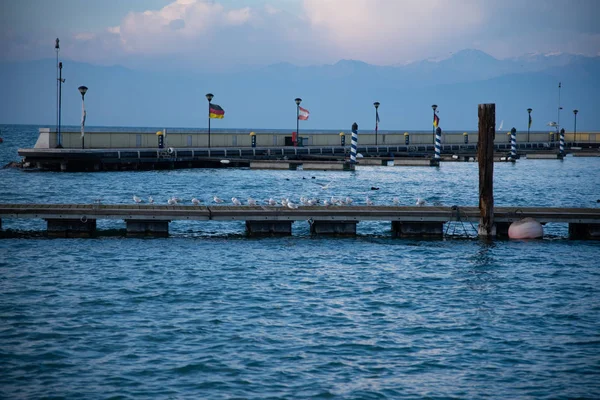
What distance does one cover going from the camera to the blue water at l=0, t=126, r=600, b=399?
46.8 ft

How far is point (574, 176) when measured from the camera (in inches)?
2751

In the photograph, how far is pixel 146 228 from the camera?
28.2 meters

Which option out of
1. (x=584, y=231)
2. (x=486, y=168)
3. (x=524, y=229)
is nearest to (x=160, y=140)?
(x=486, y=168)

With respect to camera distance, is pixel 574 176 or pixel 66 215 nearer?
pixel 66 215

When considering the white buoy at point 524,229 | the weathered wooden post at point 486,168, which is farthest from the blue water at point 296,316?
the weathered wooden post at point 486,168

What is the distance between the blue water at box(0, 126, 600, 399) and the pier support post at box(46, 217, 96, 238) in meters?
0.45

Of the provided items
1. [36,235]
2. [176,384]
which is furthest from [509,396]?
[36,235]

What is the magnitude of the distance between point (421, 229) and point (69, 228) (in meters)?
12.7

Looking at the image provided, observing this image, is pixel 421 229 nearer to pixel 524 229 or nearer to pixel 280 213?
pixel 524 229

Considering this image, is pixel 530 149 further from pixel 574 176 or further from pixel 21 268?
pixel 21 268

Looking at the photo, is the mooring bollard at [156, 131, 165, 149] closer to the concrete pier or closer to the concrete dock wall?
the concrete dock wall

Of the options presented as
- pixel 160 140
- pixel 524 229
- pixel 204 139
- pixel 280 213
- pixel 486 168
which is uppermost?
pixel 204 139

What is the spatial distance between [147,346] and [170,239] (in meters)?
12.5

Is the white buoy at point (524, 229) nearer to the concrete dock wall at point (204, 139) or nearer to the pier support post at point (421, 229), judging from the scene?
the pier support post at point (421, 229)
